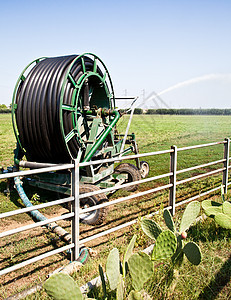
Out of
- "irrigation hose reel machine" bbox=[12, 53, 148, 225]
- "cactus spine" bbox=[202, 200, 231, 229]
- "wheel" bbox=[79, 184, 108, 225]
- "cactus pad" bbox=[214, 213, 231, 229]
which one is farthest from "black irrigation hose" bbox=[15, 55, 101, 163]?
"cactus pad" bbox=[214, 213, 231, 229]

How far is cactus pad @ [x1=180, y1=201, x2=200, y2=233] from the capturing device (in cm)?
315

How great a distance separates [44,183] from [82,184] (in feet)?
3.05

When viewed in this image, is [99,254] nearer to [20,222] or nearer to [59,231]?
[59,231]

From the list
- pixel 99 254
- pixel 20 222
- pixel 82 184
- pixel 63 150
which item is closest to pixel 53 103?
pixel 63 150

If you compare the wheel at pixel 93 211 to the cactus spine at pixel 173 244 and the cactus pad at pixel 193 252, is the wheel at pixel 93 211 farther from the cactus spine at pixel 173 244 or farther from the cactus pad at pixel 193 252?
the cactus pad at pixel 193 252

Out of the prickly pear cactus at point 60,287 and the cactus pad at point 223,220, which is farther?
the cactus pad at point 223,220

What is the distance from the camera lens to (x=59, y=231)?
13.4 feet

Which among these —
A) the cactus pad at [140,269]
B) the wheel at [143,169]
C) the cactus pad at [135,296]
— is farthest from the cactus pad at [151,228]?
the wheel at [143,169]

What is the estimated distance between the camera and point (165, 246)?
257 cm

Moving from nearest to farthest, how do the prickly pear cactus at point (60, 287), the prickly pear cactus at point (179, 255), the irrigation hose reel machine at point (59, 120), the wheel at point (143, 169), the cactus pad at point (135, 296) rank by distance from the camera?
the prickly pear cactus at point (60, 287), the cactus pad at point (135, 296), the prickly pear cactus at point (179, 255), the irrigation hose reel machine at point (59, 120), the wheel at point (143, 169)

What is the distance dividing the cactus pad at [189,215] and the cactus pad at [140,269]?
100 centimetres

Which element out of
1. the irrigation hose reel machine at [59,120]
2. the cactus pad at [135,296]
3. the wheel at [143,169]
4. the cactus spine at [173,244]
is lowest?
the wheel at [143,169]

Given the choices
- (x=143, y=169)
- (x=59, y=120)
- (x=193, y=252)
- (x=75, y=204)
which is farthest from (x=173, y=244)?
(x=143, y=169)

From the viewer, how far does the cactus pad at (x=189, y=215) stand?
3.15m
